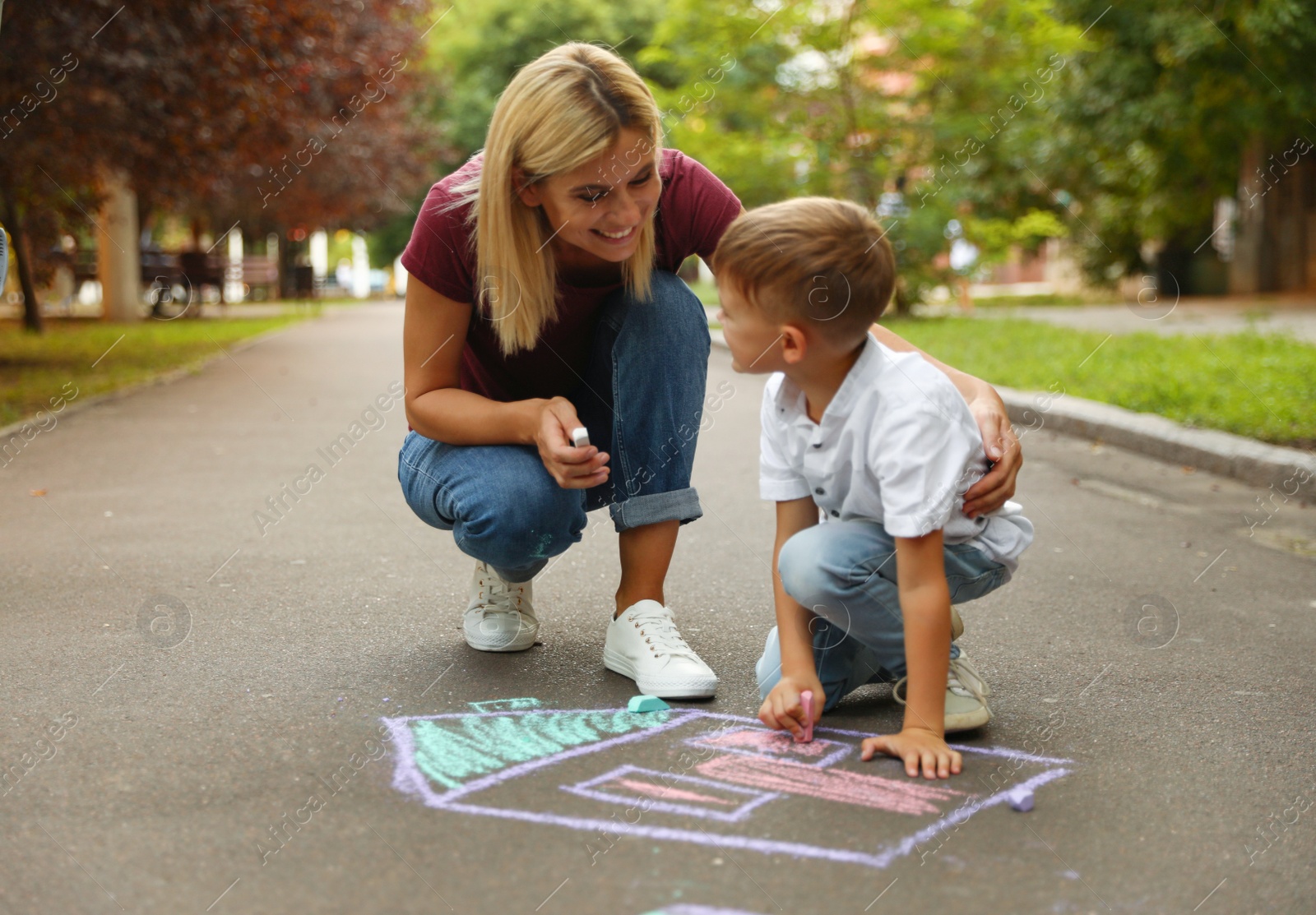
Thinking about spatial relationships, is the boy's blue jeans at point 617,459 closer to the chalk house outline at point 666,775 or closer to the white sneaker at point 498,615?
the white sneaker at point 498,615

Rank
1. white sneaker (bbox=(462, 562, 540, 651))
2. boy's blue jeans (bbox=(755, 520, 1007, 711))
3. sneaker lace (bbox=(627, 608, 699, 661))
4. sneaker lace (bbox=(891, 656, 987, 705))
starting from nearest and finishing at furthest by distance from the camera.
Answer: boy's blue jeans (bbox=(755, 520, 1007, 711)) < sneaker lace (bbox=(891, 656, 987, 705)) < sneaker lace (bbox=(627, 608, 699, 661)) < white sneaker (bbox=(462, 562, 540, 651))

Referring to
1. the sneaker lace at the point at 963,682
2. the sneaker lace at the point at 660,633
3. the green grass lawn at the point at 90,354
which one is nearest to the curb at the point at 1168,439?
the sneaker lace at the point at 963,682

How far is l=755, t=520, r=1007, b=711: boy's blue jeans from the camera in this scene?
2463mm

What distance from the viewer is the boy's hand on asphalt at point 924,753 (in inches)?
92.7

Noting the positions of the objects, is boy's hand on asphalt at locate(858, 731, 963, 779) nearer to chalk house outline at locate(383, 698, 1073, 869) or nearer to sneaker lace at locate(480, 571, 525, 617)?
chalk house outline at locate(383, 698, 1073, 869)

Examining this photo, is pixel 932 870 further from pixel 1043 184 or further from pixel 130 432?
pixel 1043 184

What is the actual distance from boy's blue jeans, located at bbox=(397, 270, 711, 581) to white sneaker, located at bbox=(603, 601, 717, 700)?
0.72 ft

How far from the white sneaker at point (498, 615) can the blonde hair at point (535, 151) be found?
64 cm

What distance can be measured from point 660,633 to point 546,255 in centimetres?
88

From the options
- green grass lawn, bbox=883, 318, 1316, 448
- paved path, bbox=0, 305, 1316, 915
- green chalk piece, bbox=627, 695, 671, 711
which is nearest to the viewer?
paved path, bbox=0, 305, 1316, 915

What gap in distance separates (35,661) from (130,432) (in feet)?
15.3

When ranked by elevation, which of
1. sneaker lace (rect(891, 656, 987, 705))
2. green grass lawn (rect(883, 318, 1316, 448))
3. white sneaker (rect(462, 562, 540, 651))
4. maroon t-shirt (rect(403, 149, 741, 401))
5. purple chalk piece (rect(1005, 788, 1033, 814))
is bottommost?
green grass lawn (rect(883, 318, 1316, 448))

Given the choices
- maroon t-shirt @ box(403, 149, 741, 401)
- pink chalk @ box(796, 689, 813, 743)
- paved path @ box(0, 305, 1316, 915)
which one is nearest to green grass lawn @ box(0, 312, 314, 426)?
paved path @ box(0, 305, 1316, 915)

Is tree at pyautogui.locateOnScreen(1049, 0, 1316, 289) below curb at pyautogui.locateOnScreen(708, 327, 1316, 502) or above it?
above
